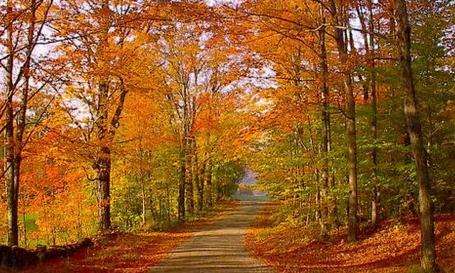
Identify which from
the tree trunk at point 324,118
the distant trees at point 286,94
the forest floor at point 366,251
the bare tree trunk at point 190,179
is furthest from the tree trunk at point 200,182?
the tree trunk at point 324,118

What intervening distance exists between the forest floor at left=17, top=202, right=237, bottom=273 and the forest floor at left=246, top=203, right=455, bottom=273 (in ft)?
12.1

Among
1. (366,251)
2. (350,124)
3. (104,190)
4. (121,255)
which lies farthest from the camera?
(104,190)

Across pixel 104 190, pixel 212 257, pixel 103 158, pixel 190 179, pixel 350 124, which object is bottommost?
pixel 212 257

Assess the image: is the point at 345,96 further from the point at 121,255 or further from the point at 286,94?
the point at 121,255

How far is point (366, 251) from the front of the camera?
547 inches

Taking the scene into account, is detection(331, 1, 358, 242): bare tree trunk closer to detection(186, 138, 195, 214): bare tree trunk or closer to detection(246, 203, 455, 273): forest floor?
detection(246, 203, 455, 273): forest floor

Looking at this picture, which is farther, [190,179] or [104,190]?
[190,179]

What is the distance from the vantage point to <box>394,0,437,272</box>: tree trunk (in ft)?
30.0

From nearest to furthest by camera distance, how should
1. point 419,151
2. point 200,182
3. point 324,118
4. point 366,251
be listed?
point 419,151
point 366,251
point 324,118
point 200,182

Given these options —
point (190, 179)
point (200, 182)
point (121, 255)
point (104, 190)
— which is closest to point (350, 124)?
point (121, 255)

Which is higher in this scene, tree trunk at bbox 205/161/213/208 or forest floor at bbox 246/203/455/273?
tree trunk at bbox 205/161/213/208

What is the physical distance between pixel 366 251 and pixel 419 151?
562 centimetres

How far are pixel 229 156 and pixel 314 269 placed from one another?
23.2 m

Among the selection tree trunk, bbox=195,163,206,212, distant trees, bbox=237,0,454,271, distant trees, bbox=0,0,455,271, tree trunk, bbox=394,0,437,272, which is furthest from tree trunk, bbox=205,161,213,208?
tree trunk, bbox=394,0,437,272
